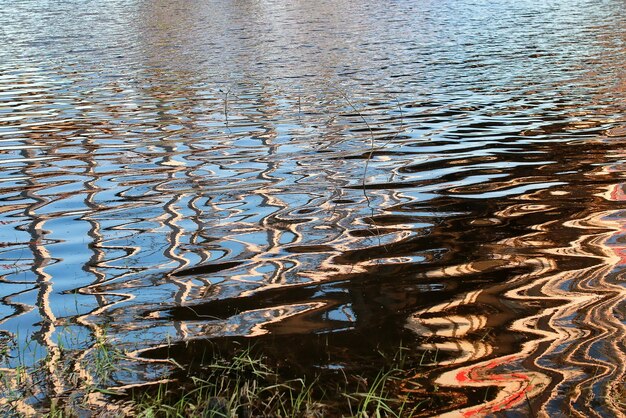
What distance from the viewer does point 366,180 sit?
8023 millimetres

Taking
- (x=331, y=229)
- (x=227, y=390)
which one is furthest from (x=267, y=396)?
(x=331, y=229)

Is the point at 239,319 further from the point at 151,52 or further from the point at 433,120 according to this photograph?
the point at 151,52

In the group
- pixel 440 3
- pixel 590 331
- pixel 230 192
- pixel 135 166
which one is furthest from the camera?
pixel 440 3

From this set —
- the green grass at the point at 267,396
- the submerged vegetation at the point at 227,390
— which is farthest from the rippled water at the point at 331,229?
the green grass at the point at 267,396

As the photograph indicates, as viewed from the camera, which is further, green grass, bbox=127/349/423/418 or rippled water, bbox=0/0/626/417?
rippled water, bbox=0/0/626/417

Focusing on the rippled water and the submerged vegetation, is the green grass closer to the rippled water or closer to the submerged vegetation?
the submerged vegetation

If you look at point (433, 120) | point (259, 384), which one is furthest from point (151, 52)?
point (259, 384)

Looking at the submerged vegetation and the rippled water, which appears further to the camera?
the rippled water

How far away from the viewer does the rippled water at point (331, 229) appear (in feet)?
14.2

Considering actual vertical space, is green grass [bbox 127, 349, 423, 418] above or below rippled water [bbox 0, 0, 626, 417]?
above

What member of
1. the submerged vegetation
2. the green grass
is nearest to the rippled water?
the submerged vegetation

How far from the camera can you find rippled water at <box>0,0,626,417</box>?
4332 millimetres

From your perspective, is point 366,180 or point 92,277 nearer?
point 92,277

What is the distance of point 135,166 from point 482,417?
6081mm
